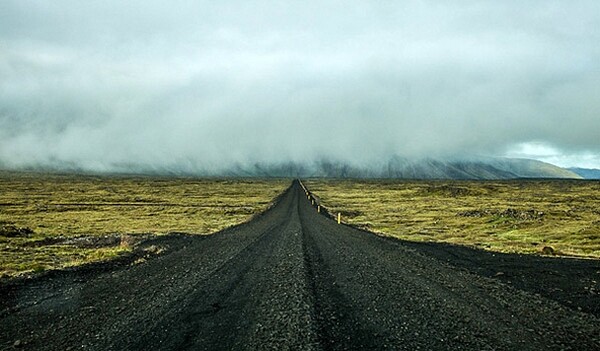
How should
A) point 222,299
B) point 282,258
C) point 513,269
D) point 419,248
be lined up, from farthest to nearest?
1. point 419,248
2. point 282,258
3. point 513,269
4. point 222,299

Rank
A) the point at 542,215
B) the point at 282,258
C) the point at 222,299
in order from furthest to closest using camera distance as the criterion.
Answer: the point at 542,215 < the point at 282,258 < the point at 222,299

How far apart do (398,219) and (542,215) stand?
15385mm

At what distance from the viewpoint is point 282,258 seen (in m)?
18.6

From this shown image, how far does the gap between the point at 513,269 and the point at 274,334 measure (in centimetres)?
1255

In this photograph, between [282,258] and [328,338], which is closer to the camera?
[328,338]

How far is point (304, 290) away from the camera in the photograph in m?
12.7

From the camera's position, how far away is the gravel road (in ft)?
28.2

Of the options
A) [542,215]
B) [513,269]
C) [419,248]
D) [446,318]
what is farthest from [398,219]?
[446,318]

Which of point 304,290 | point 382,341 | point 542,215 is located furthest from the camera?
point 542,215

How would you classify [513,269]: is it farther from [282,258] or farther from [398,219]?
[398,219]

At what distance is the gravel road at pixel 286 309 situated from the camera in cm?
860

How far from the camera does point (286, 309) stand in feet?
35.3

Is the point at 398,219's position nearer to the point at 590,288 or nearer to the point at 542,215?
the point at 542,215

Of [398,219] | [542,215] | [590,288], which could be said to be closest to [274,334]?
[590,288]
